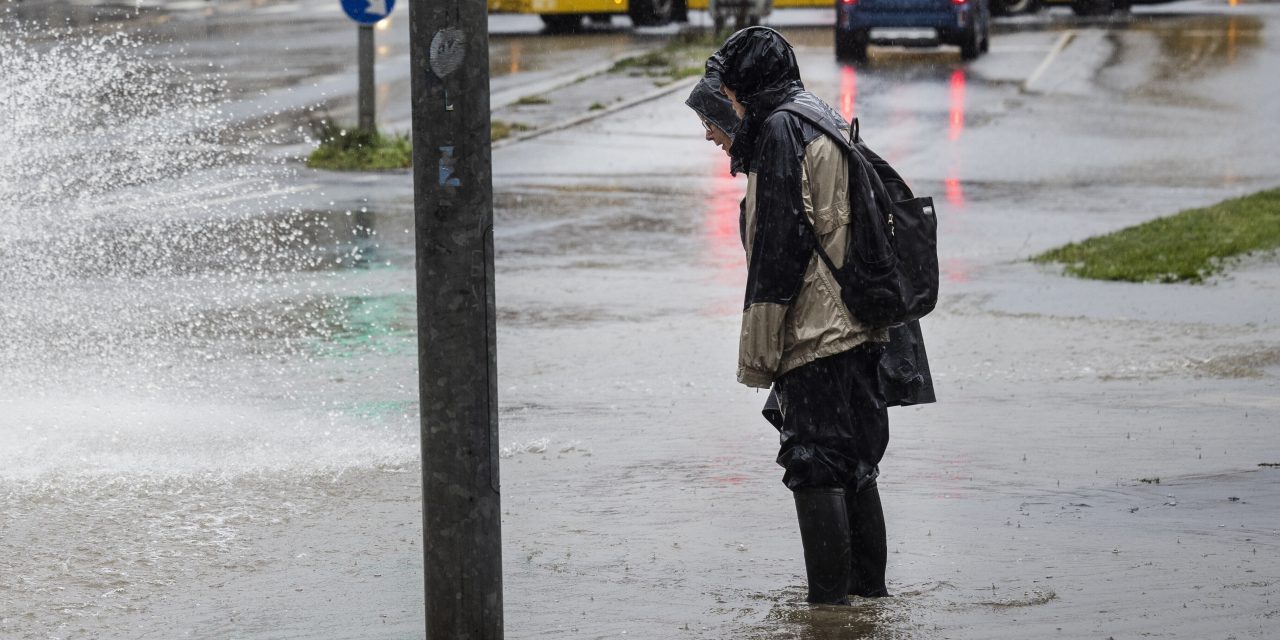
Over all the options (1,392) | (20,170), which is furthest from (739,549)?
(20,170)

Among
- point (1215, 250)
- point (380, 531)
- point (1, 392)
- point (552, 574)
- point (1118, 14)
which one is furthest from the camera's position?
point (1118, 14)

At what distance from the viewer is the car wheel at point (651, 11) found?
1384 inches

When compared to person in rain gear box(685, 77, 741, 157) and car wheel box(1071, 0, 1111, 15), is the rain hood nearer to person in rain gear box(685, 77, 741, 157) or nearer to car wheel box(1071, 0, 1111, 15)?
person in rain gear box(685, 77, 741, 157)

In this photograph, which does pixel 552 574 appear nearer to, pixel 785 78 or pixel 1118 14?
pixel 785 78

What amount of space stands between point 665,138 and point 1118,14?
1894 cm

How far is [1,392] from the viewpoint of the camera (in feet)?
27.9

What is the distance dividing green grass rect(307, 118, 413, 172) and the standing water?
33.5 inches

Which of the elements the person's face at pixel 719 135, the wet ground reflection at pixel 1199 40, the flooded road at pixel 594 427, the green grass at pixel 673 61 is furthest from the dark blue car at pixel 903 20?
the person's face at pixel 719 135

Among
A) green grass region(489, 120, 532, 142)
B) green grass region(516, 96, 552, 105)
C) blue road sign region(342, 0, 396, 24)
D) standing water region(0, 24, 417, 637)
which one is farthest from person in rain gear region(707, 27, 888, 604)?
green grass region(516, 96, 552, 105)

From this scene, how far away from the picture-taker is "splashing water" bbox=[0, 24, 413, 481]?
298 inches

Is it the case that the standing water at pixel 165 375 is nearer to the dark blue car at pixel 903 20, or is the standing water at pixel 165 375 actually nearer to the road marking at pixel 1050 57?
the road marking at pixel 1050 57

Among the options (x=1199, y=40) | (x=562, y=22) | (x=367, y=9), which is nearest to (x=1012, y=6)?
(x=1199, y=40)

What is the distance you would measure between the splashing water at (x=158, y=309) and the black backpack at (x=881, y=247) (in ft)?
9.85

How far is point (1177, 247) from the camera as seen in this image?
11.9 meters
